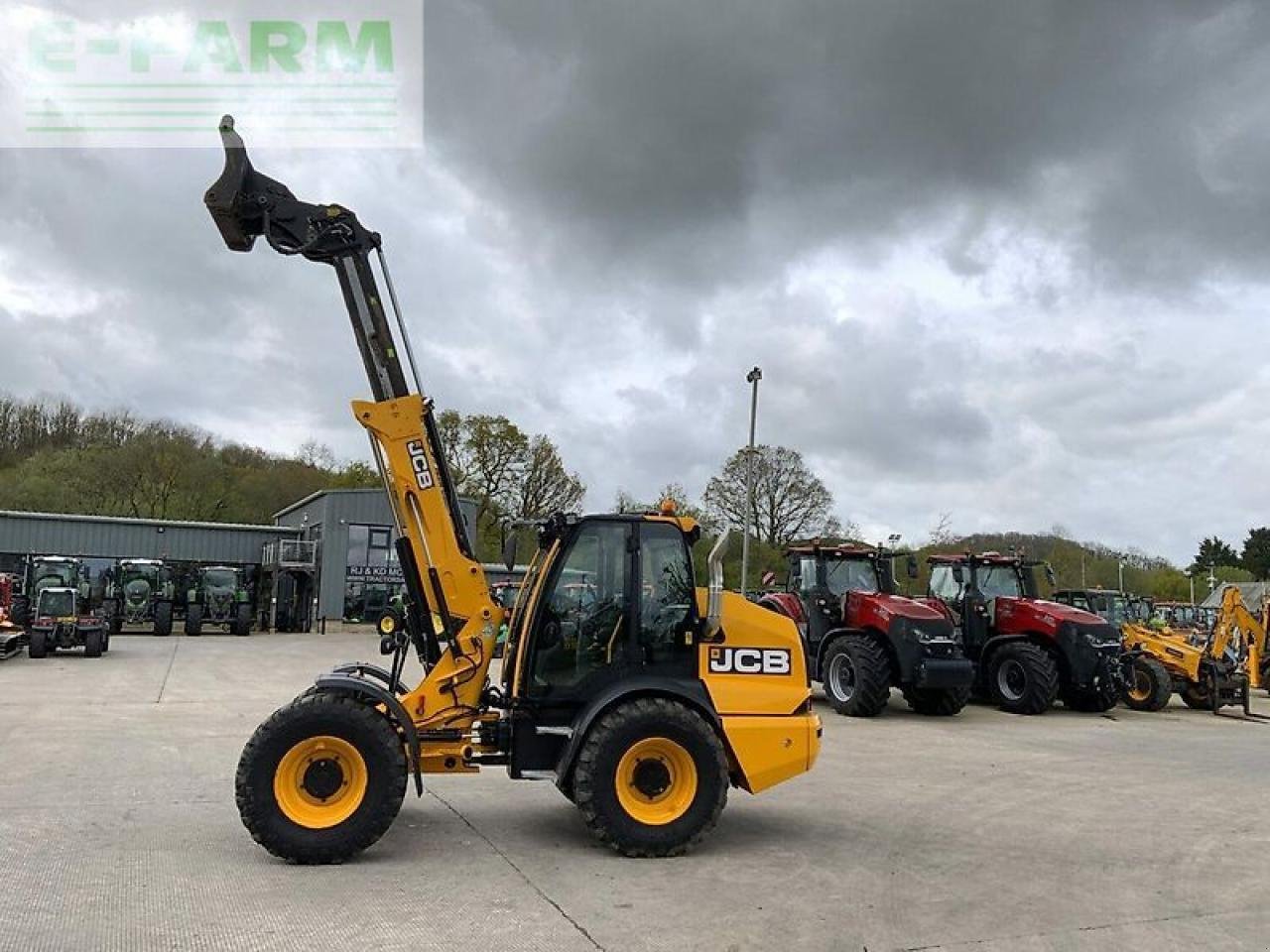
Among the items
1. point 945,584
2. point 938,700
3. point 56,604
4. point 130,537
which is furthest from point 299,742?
point 130,537

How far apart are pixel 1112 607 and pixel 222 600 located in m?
27.4

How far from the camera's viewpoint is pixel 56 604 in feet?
76.2

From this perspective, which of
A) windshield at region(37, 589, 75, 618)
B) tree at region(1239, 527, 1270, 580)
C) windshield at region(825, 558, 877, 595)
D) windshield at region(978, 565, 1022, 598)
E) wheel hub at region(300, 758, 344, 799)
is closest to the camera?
wheel hub at region(300, 758, 344, 799)

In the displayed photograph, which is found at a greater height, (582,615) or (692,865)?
(582,615)

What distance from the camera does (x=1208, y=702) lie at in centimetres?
1717

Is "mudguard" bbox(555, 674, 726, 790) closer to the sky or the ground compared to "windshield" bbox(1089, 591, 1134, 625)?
closer to the ground

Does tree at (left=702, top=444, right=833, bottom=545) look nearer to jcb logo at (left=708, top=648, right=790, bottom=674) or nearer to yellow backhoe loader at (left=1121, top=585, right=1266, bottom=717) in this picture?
yellow backhoe loader at (left=1121, top=585, right=1266, bottom=717)

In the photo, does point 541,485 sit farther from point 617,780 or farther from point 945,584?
point 617,780

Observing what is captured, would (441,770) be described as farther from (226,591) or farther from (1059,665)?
(226,591)

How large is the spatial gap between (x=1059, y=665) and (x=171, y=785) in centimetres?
1275

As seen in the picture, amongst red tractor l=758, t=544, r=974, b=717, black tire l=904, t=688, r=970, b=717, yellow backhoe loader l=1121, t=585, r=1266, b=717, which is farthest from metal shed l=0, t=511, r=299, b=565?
yellow backhoe loader l=1121, t=585, r=1266, b=717

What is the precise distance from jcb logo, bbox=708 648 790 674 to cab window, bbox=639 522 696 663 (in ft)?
0.73

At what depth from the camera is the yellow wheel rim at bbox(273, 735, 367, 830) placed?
606 centimetres

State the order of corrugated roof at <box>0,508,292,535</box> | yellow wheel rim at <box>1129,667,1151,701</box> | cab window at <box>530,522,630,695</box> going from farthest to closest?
corrugated roof at <box>0,508,292,535</box> → yellow wheel rim at <box>1129,667,1151,701</box> → cab window at <box>530,522,630,695</box>
